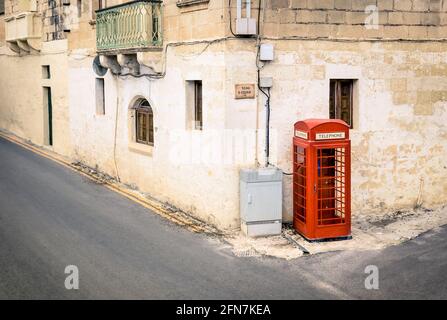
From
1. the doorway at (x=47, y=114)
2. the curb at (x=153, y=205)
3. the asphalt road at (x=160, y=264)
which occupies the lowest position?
the asphalt road at (x=160, y=264)

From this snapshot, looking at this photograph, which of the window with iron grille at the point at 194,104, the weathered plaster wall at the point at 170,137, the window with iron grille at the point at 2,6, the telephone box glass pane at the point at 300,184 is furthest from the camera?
the window with iron grille at the point at 2,6

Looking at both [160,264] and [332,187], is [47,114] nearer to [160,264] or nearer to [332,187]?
[160,264]

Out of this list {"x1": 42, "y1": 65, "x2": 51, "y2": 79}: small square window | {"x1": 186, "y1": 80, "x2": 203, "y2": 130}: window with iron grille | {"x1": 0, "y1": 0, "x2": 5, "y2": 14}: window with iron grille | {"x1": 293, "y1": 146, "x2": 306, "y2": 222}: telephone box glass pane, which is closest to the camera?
{"x1": 293, "y1": 146, "x2": 306, "y2": 222}: telephone box glass pane

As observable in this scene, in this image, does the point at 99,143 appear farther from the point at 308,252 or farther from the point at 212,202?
the point at 308,252

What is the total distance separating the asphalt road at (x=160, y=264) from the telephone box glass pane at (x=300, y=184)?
1392 mm

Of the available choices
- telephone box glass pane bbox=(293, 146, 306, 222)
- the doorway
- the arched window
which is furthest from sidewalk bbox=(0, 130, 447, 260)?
the doorway

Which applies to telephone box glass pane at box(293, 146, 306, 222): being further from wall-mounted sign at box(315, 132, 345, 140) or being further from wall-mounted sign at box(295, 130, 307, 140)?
wall-mounted sign at box(315, 132, 345, 140)

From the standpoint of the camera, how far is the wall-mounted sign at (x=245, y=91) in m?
12.5

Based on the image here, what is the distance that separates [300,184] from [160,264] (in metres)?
3.45

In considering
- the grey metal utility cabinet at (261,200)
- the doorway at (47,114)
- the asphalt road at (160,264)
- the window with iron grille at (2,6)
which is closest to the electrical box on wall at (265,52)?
the grey metal utility cabinet at (261,200)

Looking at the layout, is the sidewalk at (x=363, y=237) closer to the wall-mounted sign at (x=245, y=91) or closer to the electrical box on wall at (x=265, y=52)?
the wall-mounted sign at (x=245, y=91)

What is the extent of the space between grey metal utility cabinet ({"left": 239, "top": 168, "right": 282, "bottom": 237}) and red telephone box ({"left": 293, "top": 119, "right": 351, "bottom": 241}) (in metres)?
0.49

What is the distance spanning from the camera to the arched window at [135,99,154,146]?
53.6 ft

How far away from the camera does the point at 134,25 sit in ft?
48.6
